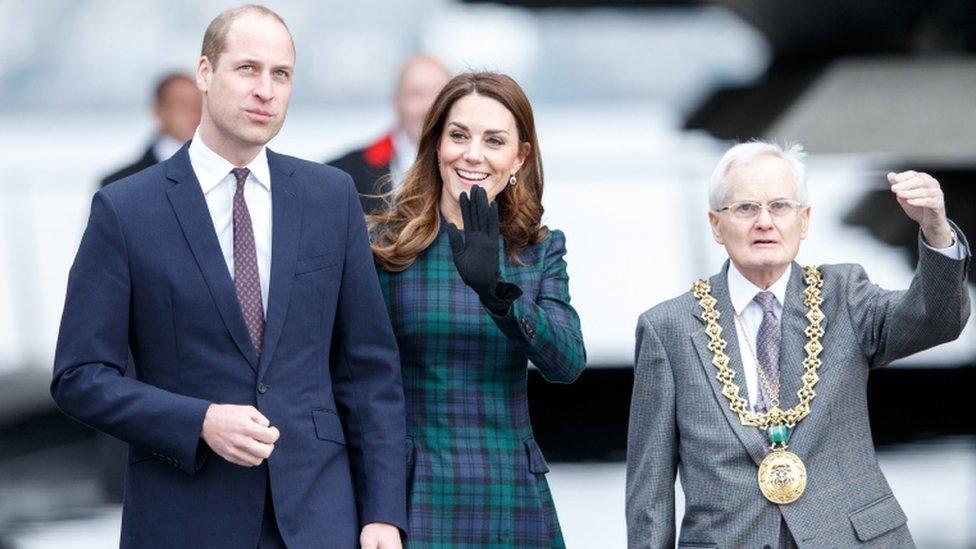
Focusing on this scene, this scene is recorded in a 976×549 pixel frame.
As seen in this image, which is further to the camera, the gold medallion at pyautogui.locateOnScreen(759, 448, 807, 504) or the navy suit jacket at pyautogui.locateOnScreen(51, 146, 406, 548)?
the gold medallion at pyautogui.locateOnScreen(759, 448, 807, 504)

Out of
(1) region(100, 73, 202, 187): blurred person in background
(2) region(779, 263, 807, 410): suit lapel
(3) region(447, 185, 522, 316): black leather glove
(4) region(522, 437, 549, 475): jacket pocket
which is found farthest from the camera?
(1) region(100, 73, 202, 187): blurred person in background

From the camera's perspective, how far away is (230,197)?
280cm

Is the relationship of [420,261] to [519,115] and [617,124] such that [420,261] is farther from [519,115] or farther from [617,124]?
[617,124]

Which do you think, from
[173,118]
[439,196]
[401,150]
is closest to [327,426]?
[439,196]

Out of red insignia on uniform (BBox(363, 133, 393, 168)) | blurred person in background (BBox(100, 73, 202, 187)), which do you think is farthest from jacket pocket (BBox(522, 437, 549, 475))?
blurred person in background (BBox(100, 73, 202, 187))

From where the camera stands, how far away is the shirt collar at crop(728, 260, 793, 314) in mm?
3002

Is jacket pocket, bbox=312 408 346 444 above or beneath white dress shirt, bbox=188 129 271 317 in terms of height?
beneath

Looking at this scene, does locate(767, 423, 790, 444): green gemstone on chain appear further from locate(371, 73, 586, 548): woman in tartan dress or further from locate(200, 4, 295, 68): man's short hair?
locate(200, 4, 295, 68): man's short hair

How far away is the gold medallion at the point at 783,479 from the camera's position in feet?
9.34

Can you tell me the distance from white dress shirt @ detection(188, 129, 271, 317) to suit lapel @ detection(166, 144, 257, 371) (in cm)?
2

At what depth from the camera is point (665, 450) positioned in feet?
9.74

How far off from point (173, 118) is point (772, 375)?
3.10m

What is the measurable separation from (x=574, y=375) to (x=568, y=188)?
364cm

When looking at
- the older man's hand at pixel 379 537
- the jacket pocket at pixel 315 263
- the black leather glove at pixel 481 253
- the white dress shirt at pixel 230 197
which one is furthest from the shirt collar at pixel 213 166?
the older man's hand at pixel 379 537
